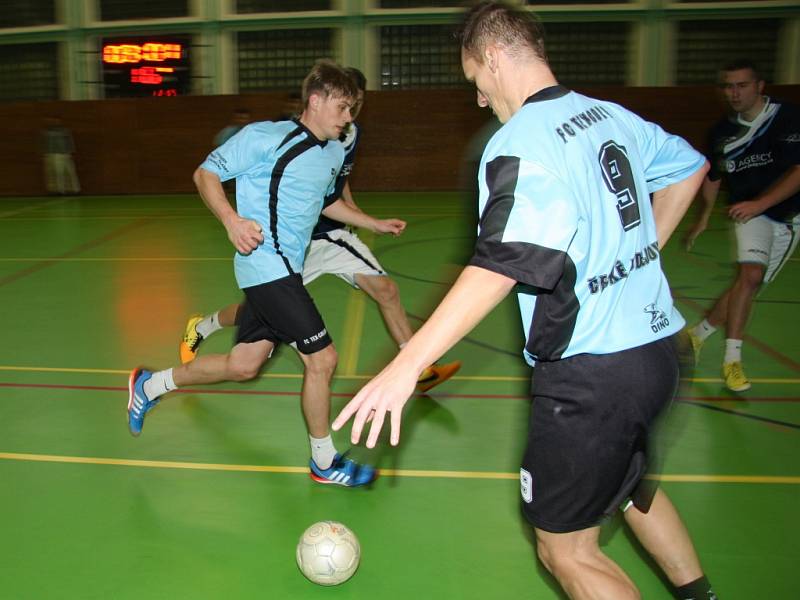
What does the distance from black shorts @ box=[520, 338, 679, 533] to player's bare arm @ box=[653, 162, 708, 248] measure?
1.77 ft

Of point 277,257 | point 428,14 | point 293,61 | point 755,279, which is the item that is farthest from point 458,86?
point 277,257

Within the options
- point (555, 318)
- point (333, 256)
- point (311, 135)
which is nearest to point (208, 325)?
point (333, 256)

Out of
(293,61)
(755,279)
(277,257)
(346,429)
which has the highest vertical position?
(293,61)

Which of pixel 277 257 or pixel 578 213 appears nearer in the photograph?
pixel 578 213

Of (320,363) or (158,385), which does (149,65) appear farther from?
(320,363)

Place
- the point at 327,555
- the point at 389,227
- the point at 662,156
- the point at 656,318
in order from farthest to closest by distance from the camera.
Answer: the point at 389,227 → the point at 327,555 → the point at 662,156 → the point at 656,318

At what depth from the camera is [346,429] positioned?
15.9 feet

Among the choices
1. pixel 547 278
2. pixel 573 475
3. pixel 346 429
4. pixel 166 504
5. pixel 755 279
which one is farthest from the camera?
pixel 755 279

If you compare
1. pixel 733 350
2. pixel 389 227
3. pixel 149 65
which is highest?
pixel 149 65

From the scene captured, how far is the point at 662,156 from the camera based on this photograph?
2.48 m

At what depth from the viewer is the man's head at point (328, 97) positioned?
3822mm

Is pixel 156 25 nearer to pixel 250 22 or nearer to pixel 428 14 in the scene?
pixel 250 22

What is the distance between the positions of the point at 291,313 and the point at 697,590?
2156mm

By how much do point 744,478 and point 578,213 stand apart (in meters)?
2.73
